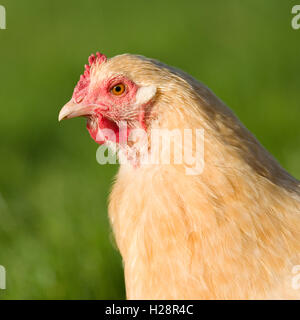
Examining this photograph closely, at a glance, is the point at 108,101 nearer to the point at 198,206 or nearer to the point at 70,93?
the point at 198,206

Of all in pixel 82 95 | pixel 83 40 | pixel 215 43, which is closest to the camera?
pixel 82 95

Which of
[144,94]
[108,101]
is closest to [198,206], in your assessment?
[144,94]

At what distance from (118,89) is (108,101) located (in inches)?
2.9

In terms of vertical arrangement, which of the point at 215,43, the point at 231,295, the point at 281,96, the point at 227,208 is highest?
the point at 215,43

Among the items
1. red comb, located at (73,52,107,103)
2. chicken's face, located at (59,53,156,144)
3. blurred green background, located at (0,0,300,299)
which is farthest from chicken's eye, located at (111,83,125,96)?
blurred green background, located at (0,0,300,299)

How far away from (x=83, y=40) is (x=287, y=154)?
4939 mm

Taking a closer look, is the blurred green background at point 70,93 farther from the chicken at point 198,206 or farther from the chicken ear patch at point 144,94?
the chicken ear patch at point 144,94

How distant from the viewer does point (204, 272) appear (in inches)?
79.8

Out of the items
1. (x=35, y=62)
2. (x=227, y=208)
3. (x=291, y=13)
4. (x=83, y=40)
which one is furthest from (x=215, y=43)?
(x=227, y=208)

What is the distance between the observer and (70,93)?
7293 millimetres

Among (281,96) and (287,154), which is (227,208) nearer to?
(287,154)

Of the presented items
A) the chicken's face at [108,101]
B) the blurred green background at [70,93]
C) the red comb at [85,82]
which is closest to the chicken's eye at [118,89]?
the chicken's face at [108,101]

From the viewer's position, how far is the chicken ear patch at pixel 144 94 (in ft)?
6.97

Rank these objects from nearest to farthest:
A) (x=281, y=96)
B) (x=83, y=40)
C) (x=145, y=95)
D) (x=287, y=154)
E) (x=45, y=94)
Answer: (x=145, y=95), (x=287, y=154), (x=281, y=96), (x=45, y=94), (x=83, y=40)
